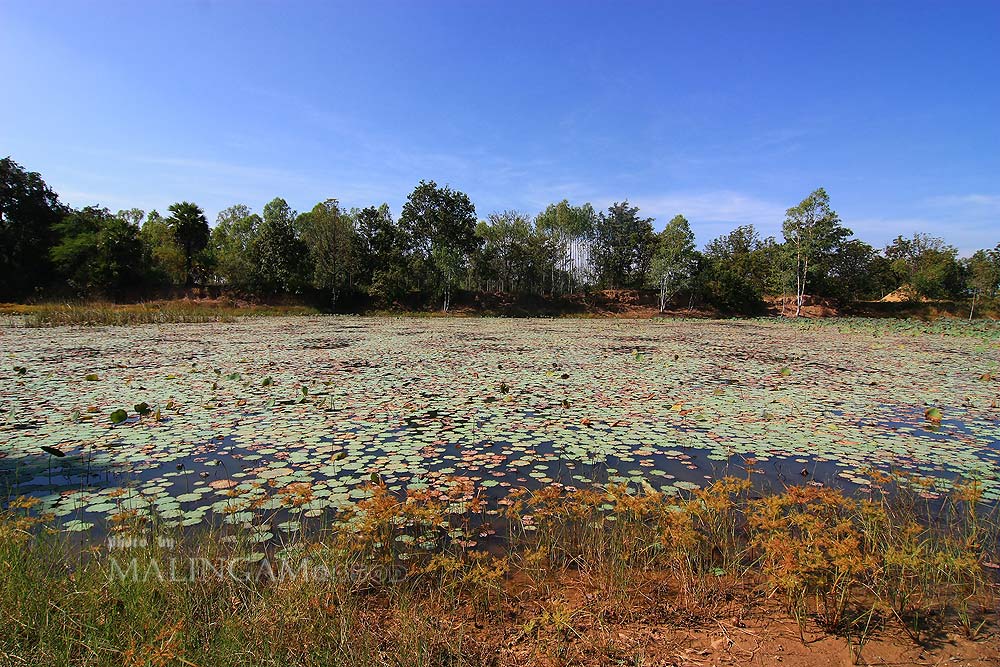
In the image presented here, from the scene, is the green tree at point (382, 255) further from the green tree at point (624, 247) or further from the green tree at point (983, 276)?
the green tree at point (983, 276)

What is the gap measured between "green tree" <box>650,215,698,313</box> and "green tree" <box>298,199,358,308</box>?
22820 millimetres

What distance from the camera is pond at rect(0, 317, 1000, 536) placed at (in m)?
3.26

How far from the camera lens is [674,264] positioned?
3516 centimetres

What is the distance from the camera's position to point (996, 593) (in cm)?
211

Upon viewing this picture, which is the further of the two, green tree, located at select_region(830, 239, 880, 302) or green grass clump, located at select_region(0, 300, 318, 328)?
green tree, located at select_region(830, 239, 880, 302)

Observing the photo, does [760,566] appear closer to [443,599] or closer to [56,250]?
[443,599]

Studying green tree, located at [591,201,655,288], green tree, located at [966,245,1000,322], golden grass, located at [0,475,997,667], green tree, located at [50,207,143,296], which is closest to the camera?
golden grass, located at [0,475,997,667]

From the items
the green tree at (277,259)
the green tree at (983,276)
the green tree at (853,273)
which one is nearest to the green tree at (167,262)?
the green tree at (277,259)

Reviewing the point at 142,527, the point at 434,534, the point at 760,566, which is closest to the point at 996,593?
the point at 760,566

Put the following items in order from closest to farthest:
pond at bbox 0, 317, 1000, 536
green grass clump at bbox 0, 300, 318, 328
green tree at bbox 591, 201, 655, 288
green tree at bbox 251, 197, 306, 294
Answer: pond at bbox 0, 317, 1000, 536, green grass clump at bbox 0, 300, 318, 328, green tree at bbox 251, 197, 306, 294, green tree at bbox 591, 201, 655, 288

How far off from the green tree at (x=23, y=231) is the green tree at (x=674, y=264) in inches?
1629

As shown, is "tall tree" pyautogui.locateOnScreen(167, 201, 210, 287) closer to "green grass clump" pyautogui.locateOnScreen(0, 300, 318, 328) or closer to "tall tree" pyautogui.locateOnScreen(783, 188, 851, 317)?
"green grass clump" pyautogui.locateOnScreen(0, 300, 318, 328)

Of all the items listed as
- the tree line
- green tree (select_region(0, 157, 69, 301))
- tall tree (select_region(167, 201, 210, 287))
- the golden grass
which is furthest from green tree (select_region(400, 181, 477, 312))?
the golden grass

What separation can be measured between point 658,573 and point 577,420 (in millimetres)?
2683
